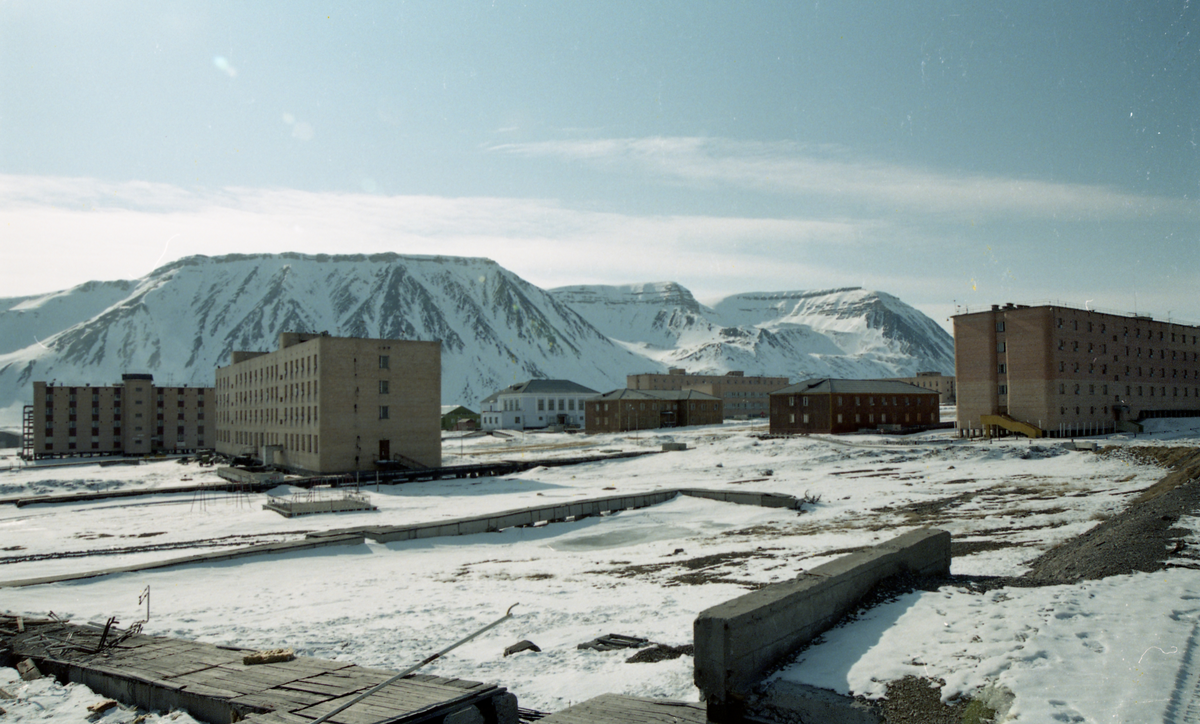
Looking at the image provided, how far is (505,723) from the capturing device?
9.45 m

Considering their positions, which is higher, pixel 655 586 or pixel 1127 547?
pixel 1127 547

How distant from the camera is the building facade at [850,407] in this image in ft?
257

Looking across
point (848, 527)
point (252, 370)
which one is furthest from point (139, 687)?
point (252, 370)

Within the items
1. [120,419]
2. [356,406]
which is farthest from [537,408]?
[356,406]

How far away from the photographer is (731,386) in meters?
160

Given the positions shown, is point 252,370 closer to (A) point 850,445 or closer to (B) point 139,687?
(A) point 850,445

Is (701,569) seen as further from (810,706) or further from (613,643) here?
(810,706)

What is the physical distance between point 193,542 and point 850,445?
160ft

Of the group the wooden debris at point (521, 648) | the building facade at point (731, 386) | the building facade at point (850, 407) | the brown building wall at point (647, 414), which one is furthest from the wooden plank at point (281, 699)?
the building facade at point (731, 386)

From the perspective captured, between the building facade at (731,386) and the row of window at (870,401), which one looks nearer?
the row of window at (870,401)

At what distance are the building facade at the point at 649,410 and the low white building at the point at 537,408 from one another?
25.0 meters

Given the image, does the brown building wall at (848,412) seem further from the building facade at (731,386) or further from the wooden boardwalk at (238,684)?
the wooden boardwalk at (238,684)

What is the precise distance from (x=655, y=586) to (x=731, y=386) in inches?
5738

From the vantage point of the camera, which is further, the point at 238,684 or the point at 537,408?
the point at 537,408
